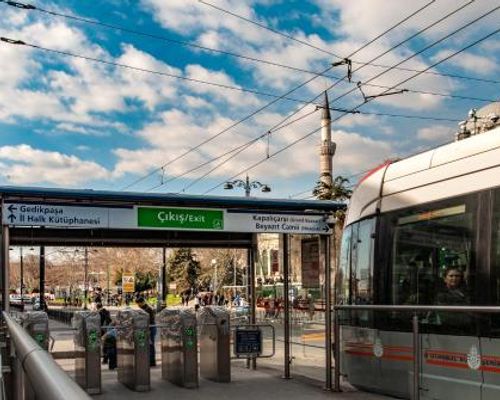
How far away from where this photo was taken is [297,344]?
13.9 metres

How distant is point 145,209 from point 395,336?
4.73m

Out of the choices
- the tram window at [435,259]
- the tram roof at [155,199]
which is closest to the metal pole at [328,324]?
the tram roof at [155,199]

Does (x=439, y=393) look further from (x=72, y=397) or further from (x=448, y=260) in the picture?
(x=72, y=397)

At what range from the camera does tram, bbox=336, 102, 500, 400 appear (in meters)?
6.55

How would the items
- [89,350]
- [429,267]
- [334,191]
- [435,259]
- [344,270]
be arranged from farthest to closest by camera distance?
[334,191], [89,350], [344,270], [429,267], [435,259]

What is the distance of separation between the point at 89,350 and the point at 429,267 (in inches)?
230

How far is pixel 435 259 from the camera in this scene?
8.04m

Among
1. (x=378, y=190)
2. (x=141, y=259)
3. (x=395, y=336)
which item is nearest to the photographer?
(x=395, y=336)

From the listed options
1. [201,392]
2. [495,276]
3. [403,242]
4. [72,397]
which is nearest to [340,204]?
[403,242]

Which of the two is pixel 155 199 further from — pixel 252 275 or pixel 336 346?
pixel 252 275

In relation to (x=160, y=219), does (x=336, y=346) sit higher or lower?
lower

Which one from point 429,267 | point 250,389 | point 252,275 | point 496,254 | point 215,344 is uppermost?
point 496,254

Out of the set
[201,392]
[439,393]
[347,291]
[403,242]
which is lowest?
[201,392]

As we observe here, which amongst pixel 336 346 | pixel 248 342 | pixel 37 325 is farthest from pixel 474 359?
pixel 248 342
